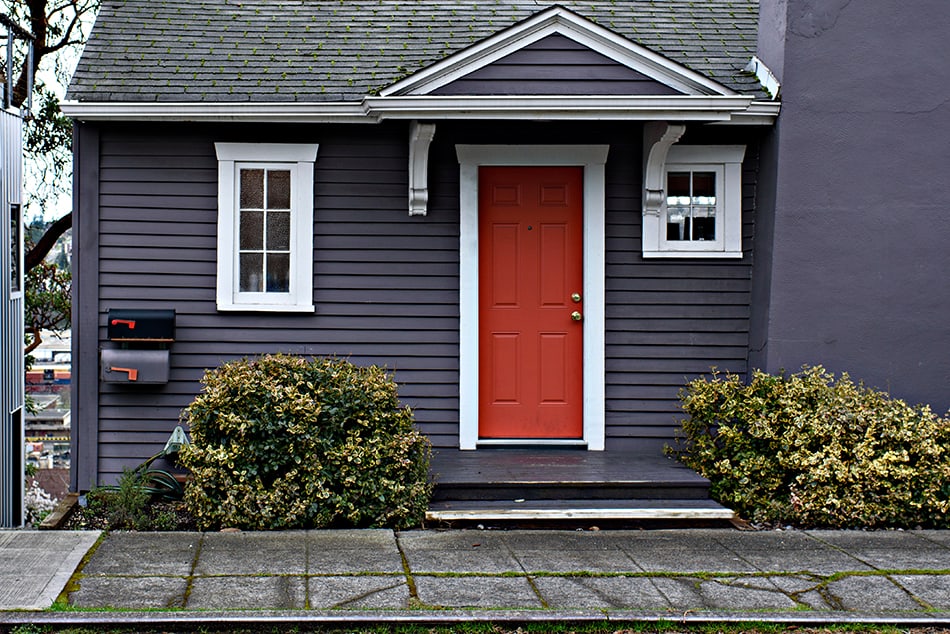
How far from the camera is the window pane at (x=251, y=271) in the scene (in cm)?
792

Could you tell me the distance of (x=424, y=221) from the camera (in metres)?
7.96

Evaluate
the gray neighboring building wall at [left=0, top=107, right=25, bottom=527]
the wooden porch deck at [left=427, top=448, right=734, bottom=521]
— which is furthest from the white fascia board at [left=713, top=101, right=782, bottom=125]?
the gray neighboring building wall at [left=0, top=107, right=25, bottom=527]

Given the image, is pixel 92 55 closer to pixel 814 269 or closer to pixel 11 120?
pixel 11 120

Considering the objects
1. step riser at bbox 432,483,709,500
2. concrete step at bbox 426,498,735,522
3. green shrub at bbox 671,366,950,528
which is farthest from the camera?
step riser at bbox 432,483,709,500

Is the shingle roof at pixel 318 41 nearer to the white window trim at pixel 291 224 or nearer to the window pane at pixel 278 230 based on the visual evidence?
the white window trim at pixel 291 224

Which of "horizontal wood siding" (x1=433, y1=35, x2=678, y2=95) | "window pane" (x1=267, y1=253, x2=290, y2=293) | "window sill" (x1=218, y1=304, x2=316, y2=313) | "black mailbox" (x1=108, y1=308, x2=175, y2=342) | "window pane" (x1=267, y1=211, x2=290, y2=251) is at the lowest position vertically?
"black mailbox" (x1=108, y1=308, x2=175, y2=342)

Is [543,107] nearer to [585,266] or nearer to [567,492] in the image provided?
[585,266]

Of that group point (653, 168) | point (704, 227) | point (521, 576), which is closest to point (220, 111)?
point (653, 168)

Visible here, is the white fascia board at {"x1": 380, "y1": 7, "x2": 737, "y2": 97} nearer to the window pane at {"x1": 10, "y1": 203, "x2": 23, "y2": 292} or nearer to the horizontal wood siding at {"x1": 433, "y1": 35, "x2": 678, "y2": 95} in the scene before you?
the horizontal wood siding at {"x1": 433, "y1": 35, "x2": 678, "y2": 95}

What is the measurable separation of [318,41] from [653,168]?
3.12 metres

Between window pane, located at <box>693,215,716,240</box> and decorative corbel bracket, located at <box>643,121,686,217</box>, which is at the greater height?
decorative corbel bracket, located at <box>643,121,686,217</box>

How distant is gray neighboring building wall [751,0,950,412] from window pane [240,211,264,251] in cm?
408

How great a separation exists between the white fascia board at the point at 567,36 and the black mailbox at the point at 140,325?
249 cm

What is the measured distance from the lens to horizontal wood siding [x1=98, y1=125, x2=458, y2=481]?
7.81m
